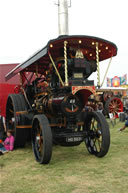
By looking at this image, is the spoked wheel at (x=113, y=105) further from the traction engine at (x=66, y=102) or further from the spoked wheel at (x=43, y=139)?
the spoked wheel at (x=43, y=139)

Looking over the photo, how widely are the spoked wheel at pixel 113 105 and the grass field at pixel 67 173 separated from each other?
783 cm

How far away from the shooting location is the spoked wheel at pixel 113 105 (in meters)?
12.6

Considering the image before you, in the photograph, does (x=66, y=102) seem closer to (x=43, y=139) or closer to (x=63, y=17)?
(x=43, y=139)

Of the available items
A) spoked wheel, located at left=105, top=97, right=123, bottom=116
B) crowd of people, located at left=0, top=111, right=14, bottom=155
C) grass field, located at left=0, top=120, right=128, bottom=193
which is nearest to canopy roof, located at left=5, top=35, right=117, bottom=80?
crowd of people, located at left=0, top=111, right=14, bottom=155

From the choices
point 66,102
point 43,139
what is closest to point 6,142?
point 43,139

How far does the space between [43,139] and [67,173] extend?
0.67m

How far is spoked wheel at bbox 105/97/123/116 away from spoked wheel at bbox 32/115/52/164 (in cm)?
868

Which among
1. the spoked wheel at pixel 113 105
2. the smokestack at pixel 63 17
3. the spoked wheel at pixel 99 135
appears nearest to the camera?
the spoked wheel at pixel 99 135

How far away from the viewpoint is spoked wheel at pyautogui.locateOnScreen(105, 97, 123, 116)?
12.6 m

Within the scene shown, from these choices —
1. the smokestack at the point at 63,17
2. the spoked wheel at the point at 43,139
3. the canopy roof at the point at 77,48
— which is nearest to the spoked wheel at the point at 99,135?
the spoked wheel at the point at 43,139

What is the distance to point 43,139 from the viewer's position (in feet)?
12.2

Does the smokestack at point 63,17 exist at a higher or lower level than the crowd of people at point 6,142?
higher

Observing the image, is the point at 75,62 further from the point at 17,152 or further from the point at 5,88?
the point at 5,88

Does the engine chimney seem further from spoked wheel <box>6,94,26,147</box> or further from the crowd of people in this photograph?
the crowd of people
